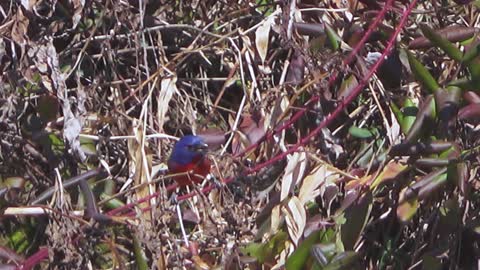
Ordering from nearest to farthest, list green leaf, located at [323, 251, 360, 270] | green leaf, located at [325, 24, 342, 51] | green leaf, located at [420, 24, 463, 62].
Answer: green leaf, located at [323, 251, 360, 270] < green leaf, located at [420, 24, 463, 62] < green leaf, located at [325, 24, 342, 51]

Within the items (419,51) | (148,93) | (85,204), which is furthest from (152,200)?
(419,51)

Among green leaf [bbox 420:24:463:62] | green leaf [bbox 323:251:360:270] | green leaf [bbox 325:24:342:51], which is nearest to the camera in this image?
green leaf [bbox 323:251:360:270]

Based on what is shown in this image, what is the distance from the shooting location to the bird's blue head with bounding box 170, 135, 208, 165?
11.9ft

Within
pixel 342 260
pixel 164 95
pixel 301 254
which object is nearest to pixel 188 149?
pixel 164 95

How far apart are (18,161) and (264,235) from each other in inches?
32.6

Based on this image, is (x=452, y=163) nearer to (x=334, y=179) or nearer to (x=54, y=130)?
(x=334, y=179)

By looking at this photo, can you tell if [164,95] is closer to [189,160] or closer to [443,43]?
[189,160]

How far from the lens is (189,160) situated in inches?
142

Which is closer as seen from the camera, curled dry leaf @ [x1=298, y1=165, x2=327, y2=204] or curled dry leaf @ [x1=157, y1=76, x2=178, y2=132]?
curled dry leaf @ [x1=298, y1=165, x2=327, y2=204]

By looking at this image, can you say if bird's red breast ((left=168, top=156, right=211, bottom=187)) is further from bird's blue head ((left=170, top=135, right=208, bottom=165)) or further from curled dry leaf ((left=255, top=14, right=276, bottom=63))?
curled dry leaf ((left=255, top=14, right=276, bottom=63))

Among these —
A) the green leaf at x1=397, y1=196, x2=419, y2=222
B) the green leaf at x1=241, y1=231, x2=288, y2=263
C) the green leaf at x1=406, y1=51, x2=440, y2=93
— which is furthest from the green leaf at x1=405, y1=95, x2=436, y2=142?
the green leaf at x1=241, y1=231, x2=288, y2=263

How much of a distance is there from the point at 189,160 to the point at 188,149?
0.06 m

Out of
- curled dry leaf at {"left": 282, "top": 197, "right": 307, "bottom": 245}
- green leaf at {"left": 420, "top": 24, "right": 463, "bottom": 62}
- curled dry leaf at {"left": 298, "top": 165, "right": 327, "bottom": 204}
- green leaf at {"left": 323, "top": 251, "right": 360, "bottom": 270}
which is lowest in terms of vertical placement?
green leaf at {"left": 323, "top": 251, "right": 360, "bottom": 270}

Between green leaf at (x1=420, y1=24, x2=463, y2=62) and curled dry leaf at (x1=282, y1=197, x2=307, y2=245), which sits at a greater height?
green leaf at (x1=420, y1=24, x2=463, y2=62)
